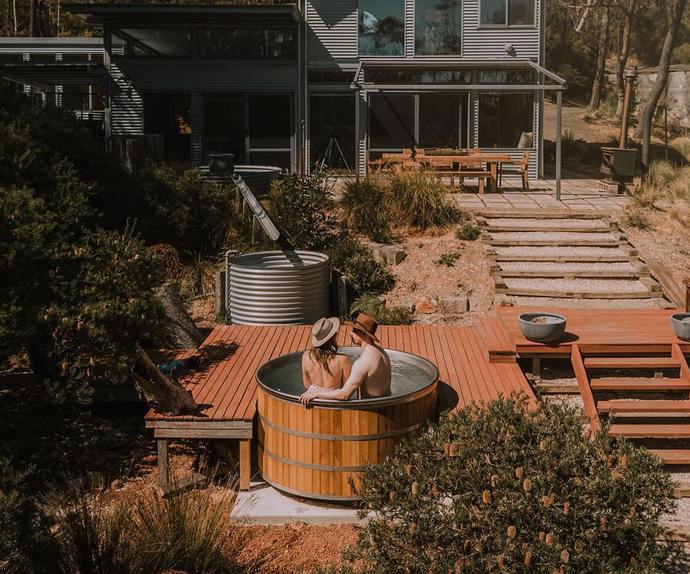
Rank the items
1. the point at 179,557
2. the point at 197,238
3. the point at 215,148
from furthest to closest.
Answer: the point at 215,148 → the point at 197,238 → the point at 179,557

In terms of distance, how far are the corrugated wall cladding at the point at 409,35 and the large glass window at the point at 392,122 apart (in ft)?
4.32

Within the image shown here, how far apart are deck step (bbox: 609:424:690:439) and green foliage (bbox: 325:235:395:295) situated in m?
5.78

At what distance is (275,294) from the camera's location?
12695mm

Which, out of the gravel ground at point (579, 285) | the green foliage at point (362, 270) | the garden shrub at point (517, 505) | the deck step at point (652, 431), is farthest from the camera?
the green foliage at point (362, 270)

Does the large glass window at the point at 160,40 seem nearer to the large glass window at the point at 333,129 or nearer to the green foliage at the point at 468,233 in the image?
the large glass window at the point at 333,129

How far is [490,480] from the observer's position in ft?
18.0

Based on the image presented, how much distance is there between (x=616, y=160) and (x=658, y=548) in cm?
1565

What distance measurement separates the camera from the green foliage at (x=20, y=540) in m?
5.52

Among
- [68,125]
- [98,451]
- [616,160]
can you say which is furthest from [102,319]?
[616,160]

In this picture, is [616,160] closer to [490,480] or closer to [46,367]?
[46,367]

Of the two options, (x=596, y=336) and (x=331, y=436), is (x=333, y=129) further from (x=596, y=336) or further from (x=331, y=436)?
(x=331, y=436)

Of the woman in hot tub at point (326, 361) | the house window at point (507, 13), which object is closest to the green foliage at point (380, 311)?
the woman in hot tub at point (326, 361)

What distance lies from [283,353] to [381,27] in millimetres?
17093

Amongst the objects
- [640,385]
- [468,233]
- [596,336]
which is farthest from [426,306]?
[640,385]
